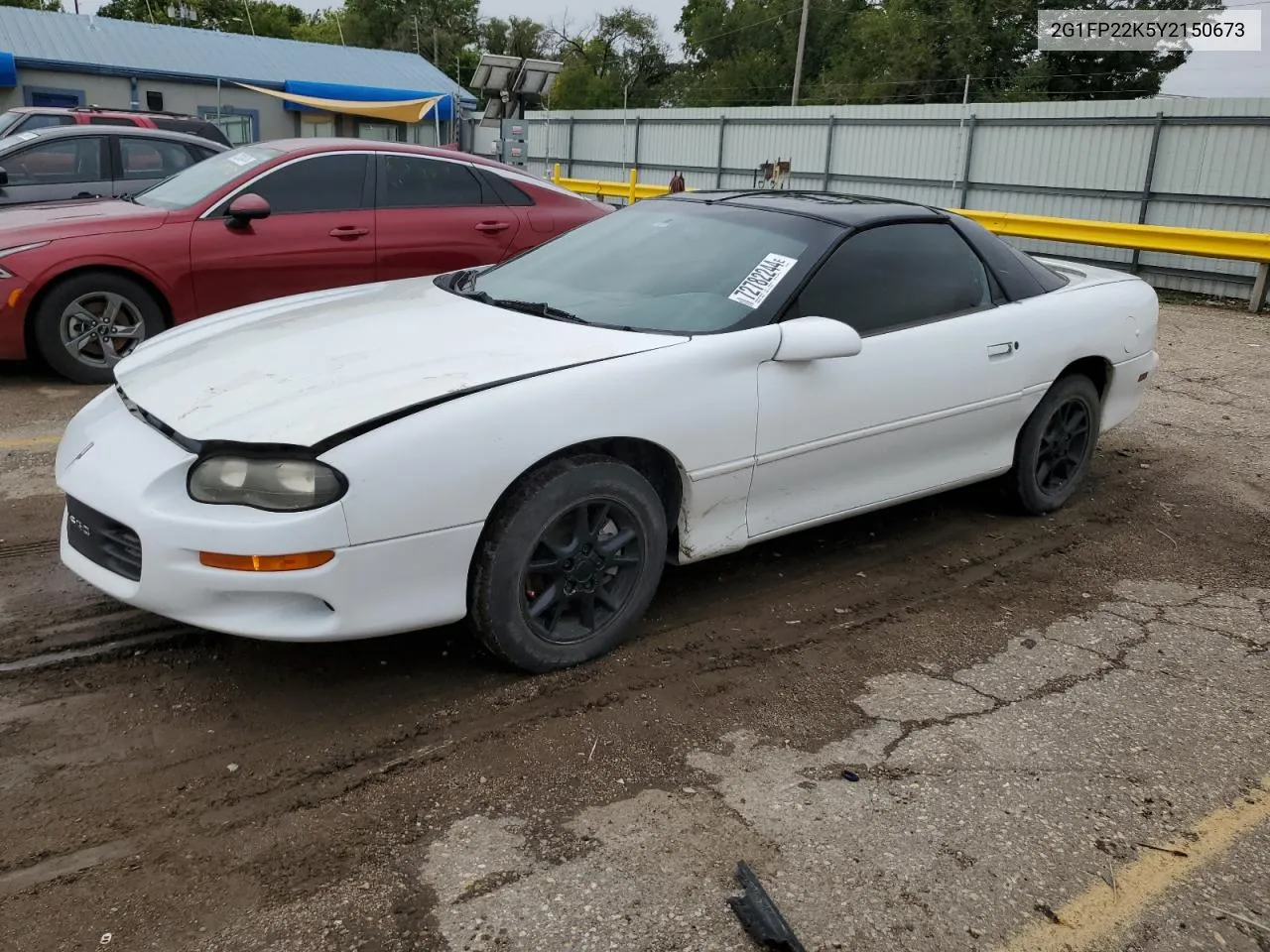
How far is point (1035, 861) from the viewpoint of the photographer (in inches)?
99.7

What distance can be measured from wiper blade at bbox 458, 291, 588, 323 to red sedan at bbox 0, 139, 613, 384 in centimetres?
295

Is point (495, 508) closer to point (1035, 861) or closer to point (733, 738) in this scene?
point (733, 738)

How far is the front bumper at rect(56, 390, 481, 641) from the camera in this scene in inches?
108

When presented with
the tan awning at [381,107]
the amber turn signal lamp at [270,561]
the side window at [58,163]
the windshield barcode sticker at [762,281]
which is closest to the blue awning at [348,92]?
the tan awning at [381,107]

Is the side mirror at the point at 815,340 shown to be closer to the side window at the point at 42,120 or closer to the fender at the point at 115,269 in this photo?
the fender at the point at 115,269

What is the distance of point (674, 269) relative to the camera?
395 centimetres

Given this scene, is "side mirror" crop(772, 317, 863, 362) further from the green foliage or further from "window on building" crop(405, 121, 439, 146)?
the green foliage

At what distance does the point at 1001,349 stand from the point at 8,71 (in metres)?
26.8

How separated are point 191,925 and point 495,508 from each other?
130 centimetres

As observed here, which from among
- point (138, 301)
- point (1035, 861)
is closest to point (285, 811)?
point (1035, 861)

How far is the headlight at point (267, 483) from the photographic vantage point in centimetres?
274

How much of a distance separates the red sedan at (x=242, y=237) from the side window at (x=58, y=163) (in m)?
2.02

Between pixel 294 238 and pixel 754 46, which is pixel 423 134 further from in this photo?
pixel 754 46

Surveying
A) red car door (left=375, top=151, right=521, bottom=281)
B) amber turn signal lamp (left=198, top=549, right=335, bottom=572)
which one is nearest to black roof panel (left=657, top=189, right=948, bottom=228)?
amber turn signal lamp (left=198, top=549, right=335, bottom=572)
